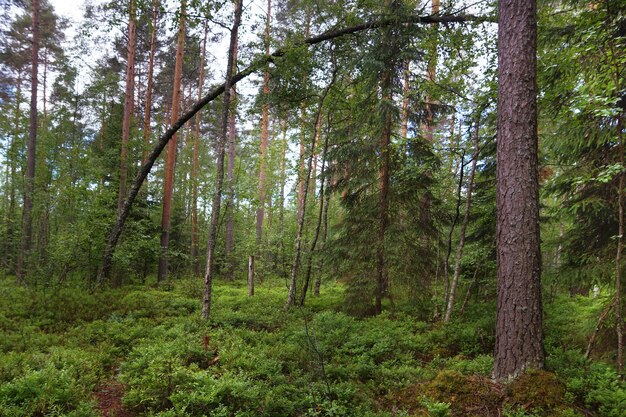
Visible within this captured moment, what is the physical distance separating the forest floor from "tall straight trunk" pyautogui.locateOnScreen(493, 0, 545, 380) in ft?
1.33

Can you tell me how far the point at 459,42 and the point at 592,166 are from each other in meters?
4.34

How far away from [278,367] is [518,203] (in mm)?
4333

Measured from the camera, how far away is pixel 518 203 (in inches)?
173

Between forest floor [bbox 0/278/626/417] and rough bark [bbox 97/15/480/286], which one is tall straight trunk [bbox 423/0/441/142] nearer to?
rough bark [bbox 97/15/480/286]

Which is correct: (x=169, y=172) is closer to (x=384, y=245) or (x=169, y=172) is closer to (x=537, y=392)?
(x=384, y=245)

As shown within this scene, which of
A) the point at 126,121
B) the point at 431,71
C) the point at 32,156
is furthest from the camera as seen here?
the point at 32,156

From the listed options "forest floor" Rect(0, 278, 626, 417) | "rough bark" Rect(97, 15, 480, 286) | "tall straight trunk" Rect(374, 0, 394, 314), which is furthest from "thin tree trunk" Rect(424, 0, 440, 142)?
"forest floor" Rect(0, 278, 626, 417)

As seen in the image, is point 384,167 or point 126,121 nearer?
point 384,167

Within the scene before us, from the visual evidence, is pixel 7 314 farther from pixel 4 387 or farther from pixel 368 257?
pixel 368 257

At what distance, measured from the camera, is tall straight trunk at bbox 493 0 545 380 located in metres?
4.25

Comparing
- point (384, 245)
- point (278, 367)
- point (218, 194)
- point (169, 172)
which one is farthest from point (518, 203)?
point (169, 172)

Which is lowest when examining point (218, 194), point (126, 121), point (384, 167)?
point (218, 194)

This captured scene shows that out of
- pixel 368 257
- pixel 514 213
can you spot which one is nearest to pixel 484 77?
pixel 514 213

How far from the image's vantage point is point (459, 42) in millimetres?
8211
